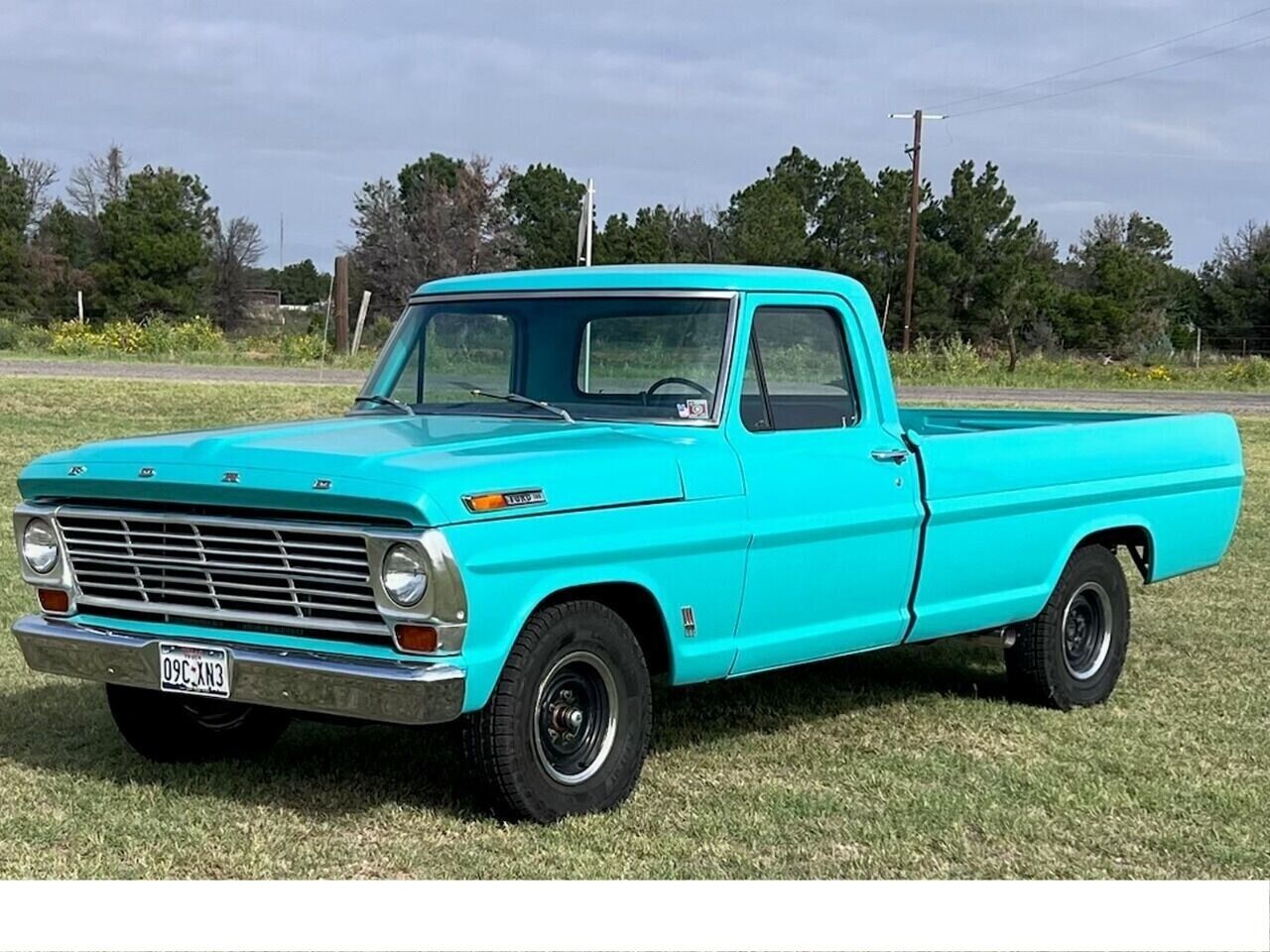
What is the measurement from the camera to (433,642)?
556cm

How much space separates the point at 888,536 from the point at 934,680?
2016 mm

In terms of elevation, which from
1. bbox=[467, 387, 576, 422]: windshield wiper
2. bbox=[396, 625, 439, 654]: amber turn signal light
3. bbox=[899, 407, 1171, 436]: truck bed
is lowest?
bbox=[396, 625, 439, 654]: amber turn signal light

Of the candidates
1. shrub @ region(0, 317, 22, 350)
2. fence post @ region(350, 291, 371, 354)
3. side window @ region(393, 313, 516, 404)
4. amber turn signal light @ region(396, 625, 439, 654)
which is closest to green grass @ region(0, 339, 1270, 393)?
shrub @ region(0, 317, 22, 350)

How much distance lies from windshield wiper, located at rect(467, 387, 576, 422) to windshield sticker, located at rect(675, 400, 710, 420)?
45 centimetres

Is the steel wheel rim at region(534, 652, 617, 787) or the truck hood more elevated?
the truck hood

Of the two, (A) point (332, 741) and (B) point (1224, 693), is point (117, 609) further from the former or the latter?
(B) point (1224, 693)

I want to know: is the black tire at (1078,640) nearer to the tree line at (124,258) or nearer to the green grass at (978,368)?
the green grass at (978,368)

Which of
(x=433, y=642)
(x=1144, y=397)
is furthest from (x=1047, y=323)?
(x=433, y=642)

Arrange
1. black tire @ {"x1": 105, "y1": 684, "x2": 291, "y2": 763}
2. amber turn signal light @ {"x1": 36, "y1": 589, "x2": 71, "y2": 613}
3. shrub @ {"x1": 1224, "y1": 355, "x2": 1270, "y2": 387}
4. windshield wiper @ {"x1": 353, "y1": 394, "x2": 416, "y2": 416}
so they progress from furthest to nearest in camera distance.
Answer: shrub @ {"x1": 1224, "y1": 355, "x2": 1270, "y2": 387} < windshield wiper @ {"x1": 353, "y1": 394, "x2": 416, "y2": 416} < black tire @ {"x1": 105, "y1": 684, "x2": 291, "y2": 763} < amber turn signal light @ {"x1": 36, "y1": 589, "x2": 71, "y2": 613}

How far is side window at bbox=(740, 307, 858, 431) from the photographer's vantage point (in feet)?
A: 22.5

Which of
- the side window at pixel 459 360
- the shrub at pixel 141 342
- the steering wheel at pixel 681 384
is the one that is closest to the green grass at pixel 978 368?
the shrub at pixel 141 342

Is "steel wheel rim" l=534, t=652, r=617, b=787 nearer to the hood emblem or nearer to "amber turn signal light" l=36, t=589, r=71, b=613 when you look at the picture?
the hood emblem

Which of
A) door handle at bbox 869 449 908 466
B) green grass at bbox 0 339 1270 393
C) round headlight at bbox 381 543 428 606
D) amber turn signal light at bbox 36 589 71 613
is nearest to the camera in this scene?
round headlight at bbox 381 543 428 606

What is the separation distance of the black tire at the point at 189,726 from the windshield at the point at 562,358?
1.33 meters
